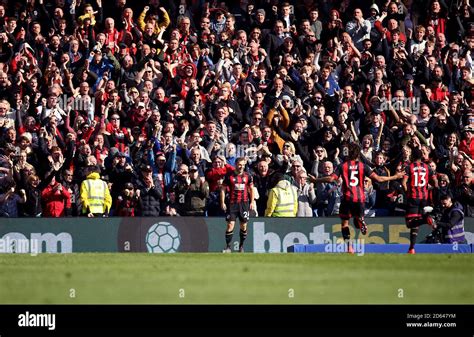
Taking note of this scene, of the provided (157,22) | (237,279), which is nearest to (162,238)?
(157,22)

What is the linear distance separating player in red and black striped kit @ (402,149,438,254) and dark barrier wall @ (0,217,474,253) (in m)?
1.71

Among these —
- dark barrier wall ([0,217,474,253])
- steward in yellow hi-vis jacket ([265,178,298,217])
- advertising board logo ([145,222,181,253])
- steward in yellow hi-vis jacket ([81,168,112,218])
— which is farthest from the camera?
steward in yellow hi-vis jacket ([265,178,298,217])

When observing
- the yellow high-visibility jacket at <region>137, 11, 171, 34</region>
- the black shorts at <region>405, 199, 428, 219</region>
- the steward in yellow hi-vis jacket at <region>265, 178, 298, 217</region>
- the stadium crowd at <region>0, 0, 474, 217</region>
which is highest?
the yellow high-visibility jacket at <region>137, 11, 171, 34</region>

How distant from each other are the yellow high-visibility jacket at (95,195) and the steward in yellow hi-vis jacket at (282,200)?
12.0 feet

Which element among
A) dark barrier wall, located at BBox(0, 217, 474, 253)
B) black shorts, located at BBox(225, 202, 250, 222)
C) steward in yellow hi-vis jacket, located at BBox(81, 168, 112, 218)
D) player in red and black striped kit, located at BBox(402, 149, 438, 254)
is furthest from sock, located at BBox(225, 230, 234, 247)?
player in red and black striped kit, located at BBox(402, 149, 438, 254)

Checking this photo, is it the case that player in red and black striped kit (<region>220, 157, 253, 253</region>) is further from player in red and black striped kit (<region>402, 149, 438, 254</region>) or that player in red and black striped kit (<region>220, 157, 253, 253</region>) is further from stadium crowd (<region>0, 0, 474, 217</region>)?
player in red and black striped kit (<region>402, 149, 438, 254</region>)

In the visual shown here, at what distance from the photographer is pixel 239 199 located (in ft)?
85.8

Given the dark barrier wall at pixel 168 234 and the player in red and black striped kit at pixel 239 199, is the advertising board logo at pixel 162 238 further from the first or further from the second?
the player in red and black striped kit at pixel 239 199

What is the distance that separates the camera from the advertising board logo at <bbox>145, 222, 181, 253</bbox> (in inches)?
1051

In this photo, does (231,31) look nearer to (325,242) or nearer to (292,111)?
(292,111)

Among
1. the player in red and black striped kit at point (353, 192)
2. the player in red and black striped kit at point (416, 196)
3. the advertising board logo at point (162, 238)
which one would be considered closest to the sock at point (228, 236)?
the advertising board logo at point (162, 238)

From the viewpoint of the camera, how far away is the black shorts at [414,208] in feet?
83.0

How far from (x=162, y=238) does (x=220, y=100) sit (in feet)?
15.1
